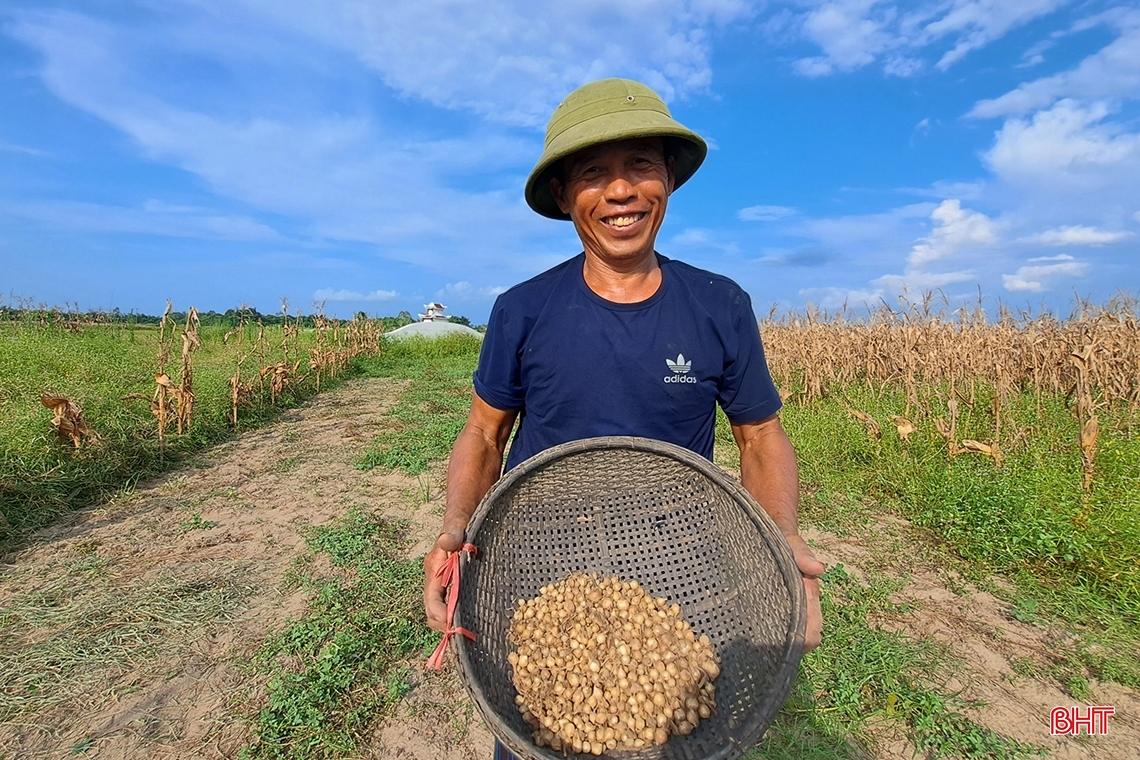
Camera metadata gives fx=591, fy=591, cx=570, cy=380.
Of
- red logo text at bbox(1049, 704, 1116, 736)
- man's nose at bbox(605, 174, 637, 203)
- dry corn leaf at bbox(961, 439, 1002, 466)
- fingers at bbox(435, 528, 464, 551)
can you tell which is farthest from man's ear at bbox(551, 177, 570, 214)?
dry corn leaf at bbox(961, 439, 1002, 466)

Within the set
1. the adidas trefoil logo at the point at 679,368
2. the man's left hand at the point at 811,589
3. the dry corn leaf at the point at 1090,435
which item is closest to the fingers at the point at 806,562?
the man's left hand at the point at 811,589

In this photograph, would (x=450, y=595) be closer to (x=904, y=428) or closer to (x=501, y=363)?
(x=501, y=363)

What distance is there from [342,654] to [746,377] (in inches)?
88.9

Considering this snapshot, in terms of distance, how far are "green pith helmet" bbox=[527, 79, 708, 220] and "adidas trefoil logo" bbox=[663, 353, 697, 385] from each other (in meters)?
0.52

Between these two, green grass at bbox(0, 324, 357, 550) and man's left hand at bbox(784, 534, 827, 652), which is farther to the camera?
green grass at bbox(0, 324, 357, 550)

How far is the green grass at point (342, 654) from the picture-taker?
87.7 inches

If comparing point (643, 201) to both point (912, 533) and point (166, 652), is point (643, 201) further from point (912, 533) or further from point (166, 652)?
point (912, 533)

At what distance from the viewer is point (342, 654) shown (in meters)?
2.67

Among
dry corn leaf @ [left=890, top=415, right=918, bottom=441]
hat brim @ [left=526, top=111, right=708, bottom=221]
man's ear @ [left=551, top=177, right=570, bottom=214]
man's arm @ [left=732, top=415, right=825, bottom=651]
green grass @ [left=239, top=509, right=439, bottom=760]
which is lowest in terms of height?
green grass @ [left=239, top=509, right=439, bottom=760]

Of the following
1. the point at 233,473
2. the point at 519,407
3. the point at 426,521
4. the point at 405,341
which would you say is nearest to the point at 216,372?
the point at 233,473

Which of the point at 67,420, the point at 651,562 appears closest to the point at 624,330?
the point at 651,562

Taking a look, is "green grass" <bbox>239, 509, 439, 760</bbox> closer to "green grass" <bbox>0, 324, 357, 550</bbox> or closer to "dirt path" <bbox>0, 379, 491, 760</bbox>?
"dirt path" <bbox>0, 379, 491, 760</bbox>

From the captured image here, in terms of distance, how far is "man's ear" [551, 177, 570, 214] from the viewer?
1.57m

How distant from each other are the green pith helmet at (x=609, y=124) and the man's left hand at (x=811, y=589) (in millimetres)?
951
